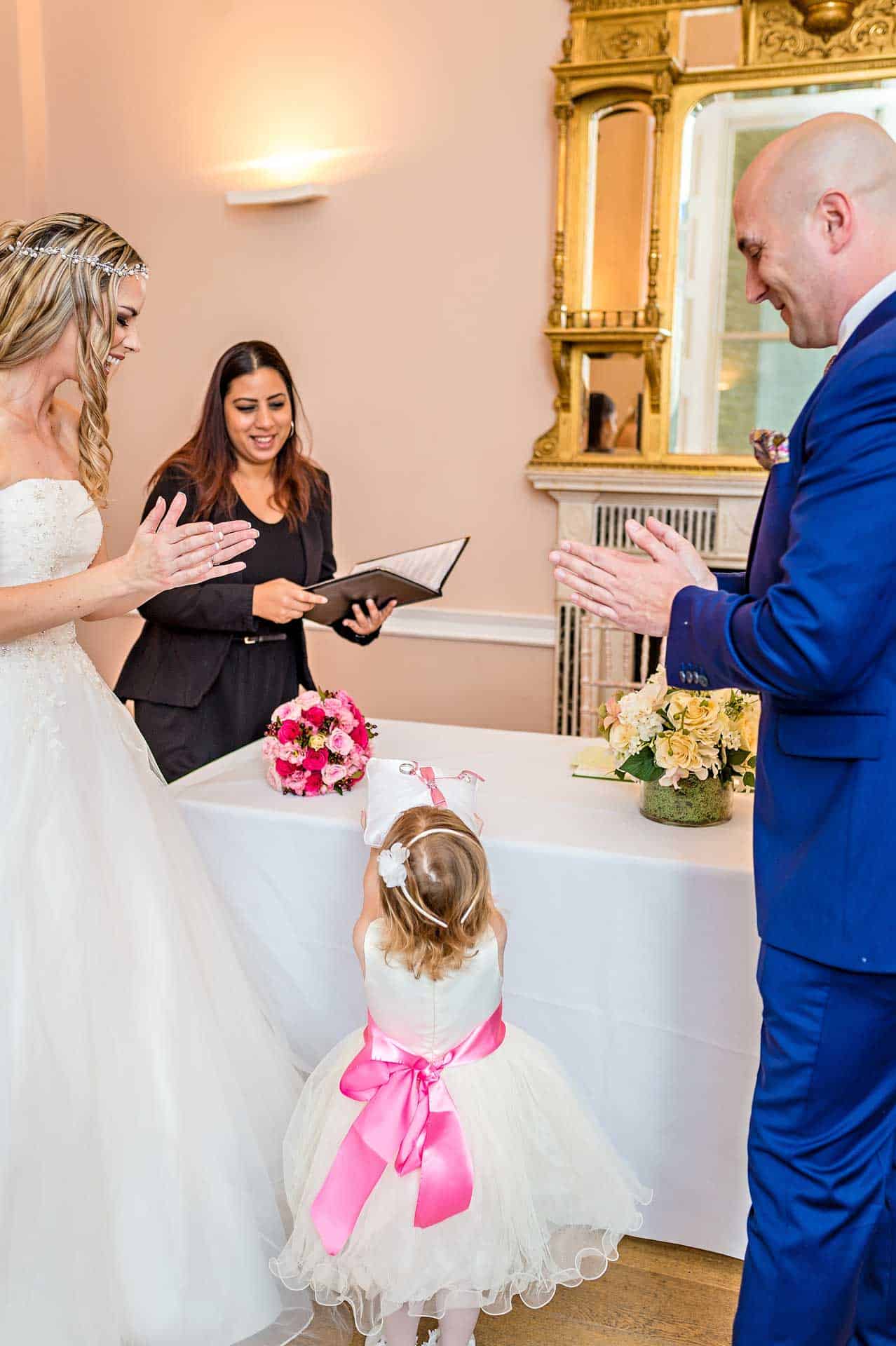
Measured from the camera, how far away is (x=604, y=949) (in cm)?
202

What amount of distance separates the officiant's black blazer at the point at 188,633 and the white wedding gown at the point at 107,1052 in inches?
24.2

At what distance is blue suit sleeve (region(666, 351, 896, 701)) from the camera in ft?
4.20

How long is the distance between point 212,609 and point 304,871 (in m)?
0.76

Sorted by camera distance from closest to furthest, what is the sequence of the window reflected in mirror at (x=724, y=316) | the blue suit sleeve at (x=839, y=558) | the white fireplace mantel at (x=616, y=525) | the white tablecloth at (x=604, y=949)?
the blue suit sleeve at (x=839, y=558), the white tablecloth at (x=604, y=949), the window reflected in mirror at (x=724, y=316), the white fireplace mantel at (x=616, y=525)

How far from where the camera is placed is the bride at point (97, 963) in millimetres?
1673

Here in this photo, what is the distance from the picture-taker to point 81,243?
1876 mm

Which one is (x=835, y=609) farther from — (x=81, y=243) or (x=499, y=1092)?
(x=81, y=243)

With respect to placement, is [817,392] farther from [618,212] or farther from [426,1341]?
[618,212]

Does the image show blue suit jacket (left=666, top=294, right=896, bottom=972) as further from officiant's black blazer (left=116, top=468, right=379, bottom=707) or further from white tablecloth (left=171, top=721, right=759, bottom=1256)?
officiant's black blazer (left=116, top=468, right=379, bottom=707)

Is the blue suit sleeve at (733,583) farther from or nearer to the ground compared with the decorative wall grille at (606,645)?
farther from the ground

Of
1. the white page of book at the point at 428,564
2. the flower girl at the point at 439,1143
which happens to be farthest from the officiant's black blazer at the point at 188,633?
the flower girl at the point at 439,1143

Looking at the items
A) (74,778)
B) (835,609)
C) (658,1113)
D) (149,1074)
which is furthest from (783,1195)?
Answer: (74,778)

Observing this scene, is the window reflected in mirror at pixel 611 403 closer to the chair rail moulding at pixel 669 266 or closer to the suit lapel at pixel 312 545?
the chair rail moulding at pixel 669 266

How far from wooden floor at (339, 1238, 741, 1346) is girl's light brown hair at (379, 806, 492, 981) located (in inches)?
27.9
